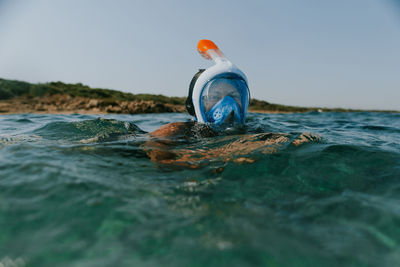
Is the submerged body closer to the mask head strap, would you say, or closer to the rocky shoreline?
the mask head strap

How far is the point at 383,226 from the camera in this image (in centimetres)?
148

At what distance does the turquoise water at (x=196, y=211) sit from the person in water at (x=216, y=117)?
1.39 ft

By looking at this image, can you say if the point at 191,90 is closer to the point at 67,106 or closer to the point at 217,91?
the point at 217,91

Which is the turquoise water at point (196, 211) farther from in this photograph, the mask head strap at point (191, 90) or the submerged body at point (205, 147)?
the mask head strap at point (191, 90)

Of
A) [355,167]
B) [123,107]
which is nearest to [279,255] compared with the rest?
[355,167]

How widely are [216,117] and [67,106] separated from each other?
11819 millimetres

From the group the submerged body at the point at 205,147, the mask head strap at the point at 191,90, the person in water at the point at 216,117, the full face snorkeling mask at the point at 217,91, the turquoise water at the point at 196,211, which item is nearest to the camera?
the turquoise water at the point at 196,211

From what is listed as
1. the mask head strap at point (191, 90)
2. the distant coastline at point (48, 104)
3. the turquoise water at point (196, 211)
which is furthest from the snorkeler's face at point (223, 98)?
the distant coastline at point (48, 104)

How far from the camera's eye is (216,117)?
374cm

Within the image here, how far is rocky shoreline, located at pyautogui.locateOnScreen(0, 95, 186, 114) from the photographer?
37.0 ft

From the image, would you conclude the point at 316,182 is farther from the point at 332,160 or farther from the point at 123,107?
the point at 123,107

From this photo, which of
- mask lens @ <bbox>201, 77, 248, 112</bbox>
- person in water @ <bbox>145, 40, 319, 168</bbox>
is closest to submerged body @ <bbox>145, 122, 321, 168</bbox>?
person in water @ <bbox>145, 40, 319, 168</bbox>

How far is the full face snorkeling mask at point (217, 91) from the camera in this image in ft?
11.7

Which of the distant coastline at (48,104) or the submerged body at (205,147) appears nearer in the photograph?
the submerged body at (205,147)
